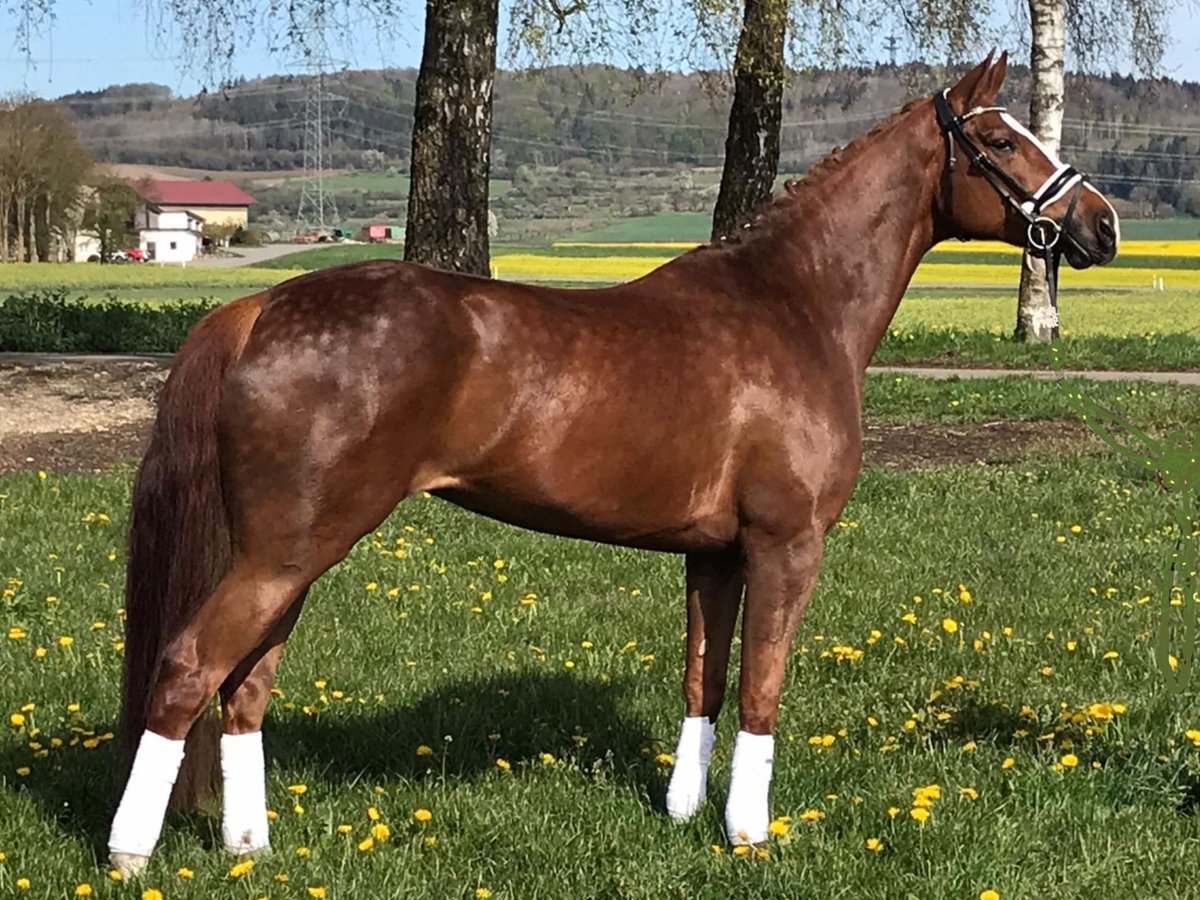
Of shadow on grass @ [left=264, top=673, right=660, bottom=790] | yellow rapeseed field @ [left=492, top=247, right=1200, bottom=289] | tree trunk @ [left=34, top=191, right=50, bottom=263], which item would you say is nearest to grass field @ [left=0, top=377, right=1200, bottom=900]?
shadow on grass @ [left=264, top=673, right=660, bottom=790]

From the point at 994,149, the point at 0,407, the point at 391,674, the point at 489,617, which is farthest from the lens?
the point at 0,407

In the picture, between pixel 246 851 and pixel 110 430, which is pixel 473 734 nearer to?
pixel 246 851

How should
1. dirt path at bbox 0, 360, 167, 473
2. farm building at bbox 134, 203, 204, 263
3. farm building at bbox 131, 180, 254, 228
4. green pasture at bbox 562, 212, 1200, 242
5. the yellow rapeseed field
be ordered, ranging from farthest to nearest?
farm building at bbox 131, 180, 254, 228 < farm building at bbox 134, 203, 204, 263 < green pasture at bbox 562, 212, 1200, 242 < the yellow rapeseed field < dirt path at bbox 0, 360, 167, 473

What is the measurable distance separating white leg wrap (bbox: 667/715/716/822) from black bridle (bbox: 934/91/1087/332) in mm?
2021

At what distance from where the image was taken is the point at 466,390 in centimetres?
424

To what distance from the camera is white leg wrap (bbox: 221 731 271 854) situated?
15.0 ft

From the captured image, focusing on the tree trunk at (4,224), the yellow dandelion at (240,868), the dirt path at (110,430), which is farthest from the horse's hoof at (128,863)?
the tree trunk at (4,224)

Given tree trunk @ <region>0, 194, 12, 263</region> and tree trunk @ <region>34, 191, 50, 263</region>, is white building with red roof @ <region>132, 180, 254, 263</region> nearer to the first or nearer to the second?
tree trunk @ <region>34, 191, 50, 263</region>

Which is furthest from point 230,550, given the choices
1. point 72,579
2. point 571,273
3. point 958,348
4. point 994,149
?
point 571,273

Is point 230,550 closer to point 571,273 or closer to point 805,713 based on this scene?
point 805,713

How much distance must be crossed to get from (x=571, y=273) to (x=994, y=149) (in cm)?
5401

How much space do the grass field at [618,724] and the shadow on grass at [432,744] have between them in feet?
0.05

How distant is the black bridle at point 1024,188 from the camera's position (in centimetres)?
486

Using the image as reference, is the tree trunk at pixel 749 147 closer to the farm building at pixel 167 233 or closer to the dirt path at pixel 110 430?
the dirt path at pixel 110 430
